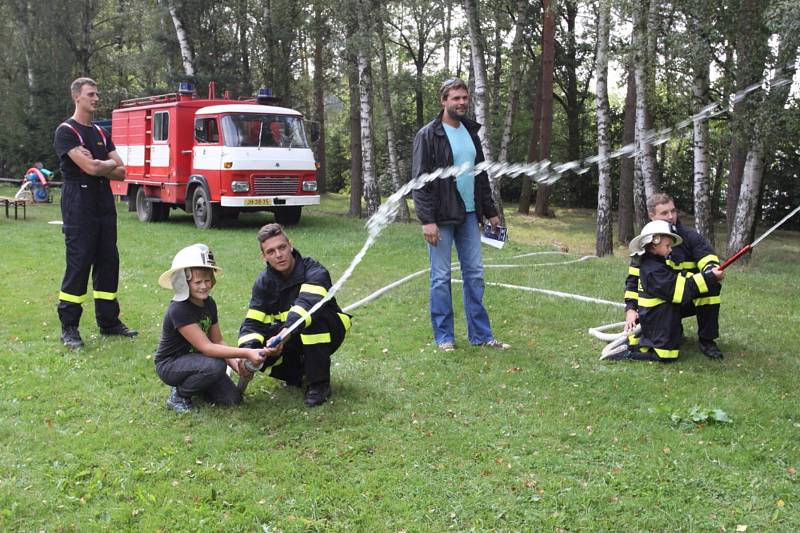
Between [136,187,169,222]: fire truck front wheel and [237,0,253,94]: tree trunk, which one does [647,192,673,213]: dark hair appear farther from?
[237,0,253,94]: tree trunk

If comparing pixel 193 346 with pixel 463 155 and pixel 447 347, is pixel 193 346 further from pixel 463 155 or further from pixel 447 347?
pixel 463 155

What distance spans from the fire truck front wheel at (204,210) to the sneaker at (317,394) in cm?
1163

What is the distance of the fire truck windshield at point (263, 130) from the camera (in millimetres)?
15672

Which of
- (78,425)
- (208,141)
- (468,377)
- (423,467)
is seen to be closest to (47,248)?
(208,141)

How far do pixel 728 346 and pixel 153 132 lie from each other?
15.2 metres

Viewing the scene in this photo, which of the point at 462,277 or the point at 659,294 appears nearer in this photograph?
the point at 659,294

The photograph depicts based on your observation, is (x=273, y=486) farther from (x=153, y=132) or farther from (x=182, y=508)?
(x=153, y=132)

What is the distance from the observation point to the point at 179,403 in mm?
4977

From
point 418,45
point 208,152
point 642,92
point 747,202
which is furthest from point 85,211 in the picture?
point 418,45

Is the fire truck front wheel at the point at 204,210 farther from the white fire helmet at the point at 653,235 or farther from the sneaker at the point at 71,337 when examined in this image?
the white fire helmet at the point at 653,235

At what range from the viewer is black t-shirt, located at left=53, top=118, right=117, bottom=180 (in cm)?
645

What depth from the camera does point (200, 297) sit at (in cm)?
489

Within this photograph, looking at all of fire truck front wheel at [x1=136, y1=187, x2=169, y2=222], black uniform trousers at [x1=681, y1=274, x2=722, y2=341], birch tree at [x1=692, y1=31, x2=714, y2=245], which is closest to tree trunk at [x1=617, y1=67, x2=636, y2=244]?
birch tree at [x1=692, y1=31, x2=714, y2=245]

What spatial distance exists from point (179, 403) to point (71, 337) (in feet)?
7.18
